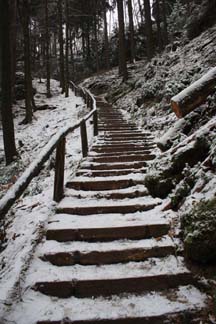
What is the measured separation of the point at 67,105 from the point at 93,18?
19057 millimetres

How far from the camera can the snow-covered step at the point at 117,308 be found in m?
3.34

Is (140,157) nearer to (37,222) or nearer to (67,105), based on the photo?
(37,222)

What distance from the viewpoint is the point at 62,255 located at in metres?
4.20

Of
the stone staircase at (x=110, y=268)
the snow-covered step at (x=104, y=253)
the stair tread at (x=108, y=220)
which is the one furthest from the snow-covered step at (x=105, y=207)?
the snow-covered step at (x=104, y=253)

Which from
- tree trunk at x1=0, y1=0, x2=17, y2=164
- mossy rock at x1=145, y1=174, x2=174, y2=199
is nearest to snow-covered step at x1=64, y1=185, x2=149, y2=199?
mossy rock at x1=145, y1=174, x2=174, y2=199

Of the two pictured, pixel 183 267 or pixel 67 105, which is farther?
pixel 67 105

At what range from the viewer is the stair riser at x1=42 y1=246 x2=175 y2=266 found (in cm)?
417

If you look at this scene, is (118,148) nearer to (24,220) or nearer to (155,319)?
(24,220)

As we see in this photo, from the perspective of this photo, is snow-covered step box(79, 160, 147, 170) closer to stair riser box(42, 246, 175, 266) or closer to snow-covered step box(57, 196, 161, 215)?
snow-covered step box(57, 196, 161, 215)

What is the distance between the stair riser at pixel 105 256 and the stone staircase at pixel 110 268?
0.5 inches

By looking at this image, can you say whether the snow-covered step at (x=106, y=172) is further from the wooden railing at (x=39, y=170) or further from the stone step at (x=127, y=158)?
the wooden railing at (x=39, y=170)

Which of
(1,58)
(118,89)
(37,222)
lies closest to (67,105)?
(118,89)

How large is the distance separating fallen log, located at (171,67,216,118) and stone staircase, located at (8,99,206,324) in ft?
5.69

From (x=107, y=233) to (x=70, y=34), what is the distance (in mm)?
A: 36731
